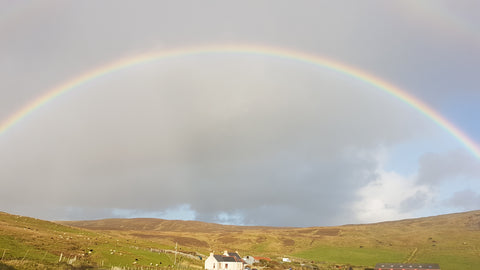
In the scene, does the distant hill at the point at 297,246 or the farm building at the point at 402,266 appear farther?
the farm building at the point at 402,266

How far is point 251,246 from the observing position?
179500 millimetres

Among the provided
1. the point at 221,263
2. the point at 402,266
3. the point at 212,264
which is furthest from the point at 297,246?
the point at 212,264

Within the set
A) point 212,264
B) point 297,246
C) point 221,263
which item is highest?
point 297,246

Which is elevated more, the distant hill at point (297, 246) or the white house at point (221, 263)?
the distant hill at point (297, 246)

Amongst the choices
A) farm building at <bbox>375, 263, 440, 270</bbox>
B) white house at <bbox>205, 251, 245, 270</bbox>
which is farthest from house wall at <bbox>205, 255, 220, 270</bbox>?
farm building at <bbox>375, 263, 440, 270</bbox>

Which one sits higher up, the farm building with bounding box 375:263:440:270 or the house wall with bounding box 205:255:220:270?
the farm building with bounding box 375:263:440:270

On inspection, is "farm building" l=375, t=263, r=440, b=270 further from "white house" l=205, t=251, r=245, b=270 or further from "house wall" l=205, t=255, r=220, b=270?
"house wall" l=205, t=255, r=220, b=270

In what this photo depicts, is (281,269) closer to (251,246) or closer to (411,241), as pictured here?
(251,246)

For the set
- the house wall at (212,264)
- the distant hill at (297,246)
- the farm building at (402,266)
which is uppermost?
the distant hill at (297,246)

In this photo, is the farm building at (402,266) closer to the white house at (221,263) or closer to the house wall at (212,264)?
the white house at (221,263)

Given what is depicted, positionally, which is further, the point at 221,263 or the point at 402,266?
the point at 402,266

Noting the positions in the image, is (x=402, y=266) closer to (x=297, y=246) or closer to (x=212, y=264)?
(x=297, y=246)

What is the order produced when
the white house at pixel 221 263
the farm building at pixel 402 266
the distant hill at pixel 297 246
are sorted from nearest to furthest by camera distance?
the distant hill at pixel 297 246, the white house at pixel 221 263, the farm building at pixel 402 266

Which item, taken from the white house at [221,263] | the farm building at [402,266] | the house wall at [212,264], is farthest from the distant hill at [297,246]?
the farm building at [402,266]
